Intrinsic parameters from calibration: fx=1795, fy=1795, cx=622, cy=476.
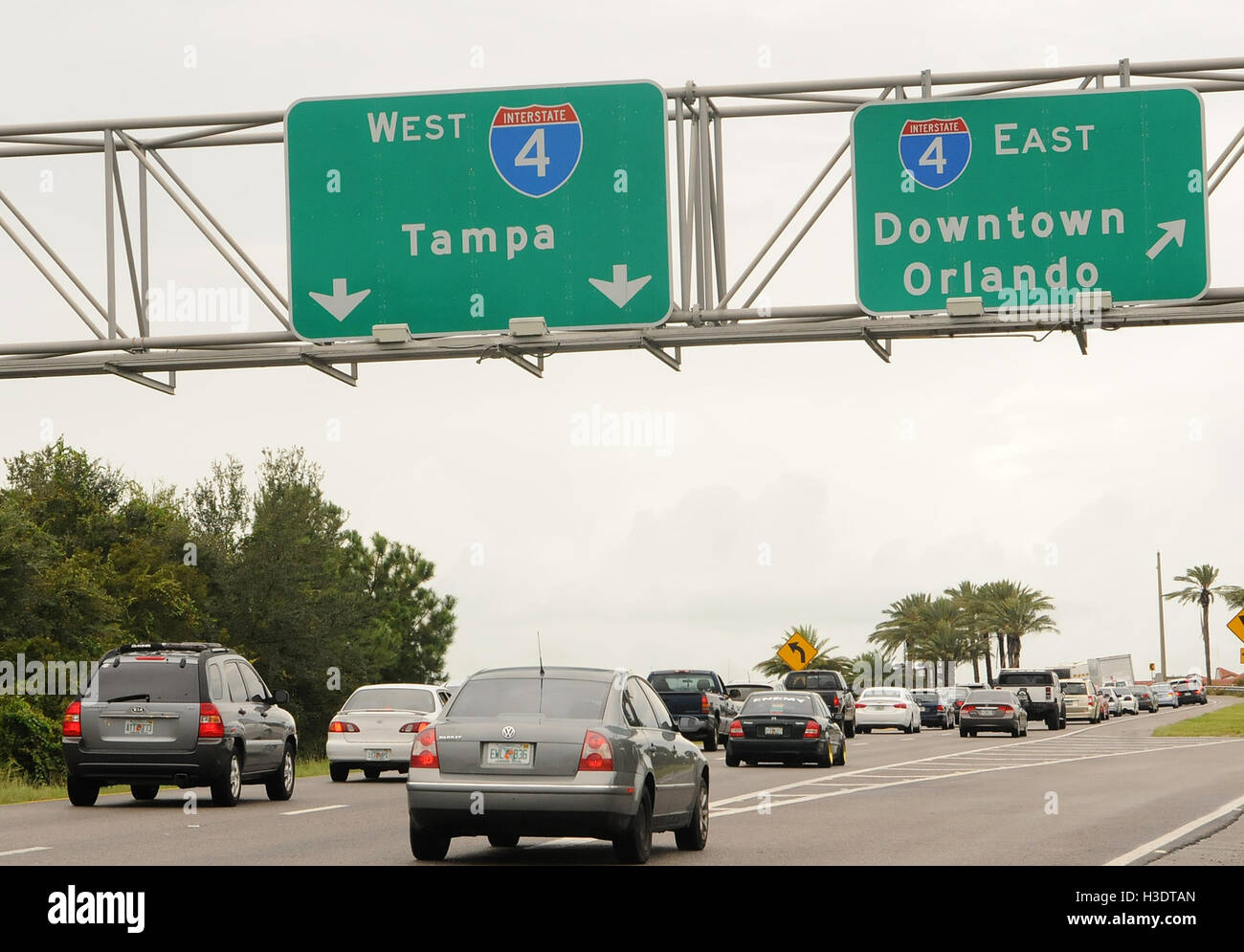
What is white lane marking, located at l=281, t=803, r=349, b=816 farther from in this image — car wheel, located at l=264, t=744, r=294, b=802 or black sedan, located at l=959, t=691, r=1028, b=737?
black sedan, located at l=959, t=691, r=1028, b=737

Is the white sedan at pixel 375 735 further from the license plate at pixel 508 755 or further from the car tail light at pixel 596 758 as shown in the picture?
the car tail light at pixel 596 758

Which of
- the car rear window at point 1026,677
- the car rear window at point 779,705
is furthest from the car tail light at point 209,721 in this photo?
the car rear window at point 1026,677

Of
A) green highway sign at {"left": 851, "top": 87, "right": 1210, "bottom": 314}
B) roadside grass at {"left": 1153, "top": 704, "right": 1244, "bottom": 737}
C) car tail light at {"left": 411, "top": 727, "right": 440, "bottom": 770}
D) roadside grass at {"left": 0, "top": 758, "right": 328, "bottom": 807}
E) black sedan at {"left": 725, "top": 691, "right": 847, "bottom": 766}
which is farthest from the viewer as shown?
roadside grass at {"left": 1153, "top": 704, "right": 1244, "bottom": 737}

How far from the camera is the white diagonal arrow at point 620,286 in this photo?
17.7 m

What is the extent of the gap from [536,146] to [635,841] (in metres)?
7.28

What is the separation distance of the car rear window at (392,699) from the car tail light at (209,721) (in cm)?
696

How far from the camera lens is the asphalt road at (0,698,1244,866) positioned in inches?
587

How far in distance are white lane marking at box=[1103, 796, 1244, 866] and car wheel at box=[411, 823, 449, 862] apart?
5.18 metres

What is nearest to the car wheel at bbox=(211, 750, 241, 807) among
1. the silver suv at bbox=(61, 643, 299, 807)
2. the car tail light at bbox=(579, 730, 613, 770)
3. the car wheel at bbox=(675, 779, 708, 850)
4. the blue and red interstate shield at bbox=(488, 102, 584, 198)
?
the silver suv at bbox=(61, 643, 299, 807)

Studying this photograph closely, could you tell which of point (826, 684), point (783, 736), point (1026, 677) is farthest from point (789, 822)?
point (1026, 677)

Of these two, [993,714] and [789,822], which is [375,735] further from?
[993,714]

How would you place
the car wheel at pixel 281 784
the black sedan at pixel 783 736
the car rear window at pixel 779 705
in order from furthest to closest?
the car rear window at pixel 779 705
the black sedan at pixel 783 736
the car wheel at pixel 281 784

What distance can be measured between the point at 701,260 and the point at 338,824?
22.6 feet
